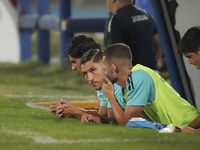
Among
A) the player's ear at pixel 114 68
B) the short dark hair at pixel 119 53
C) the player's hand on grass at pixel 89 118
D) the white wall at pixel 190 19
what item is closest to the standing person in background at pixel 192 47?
the short dark hair at pixel 119 53

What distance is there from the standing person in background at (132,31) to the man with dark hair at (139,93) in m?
1.66

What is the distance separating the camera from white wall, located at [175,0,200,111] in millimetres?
6977

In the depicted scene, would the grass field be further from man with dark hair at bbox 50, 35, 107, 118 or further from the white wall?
the white wall

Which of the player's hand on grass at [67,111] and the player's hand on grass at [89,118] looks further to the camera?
the player's hand on grass at [67,111]

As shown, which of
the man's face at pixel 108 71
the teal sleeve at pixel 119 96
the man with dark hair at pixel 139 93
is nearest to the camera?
the man with dark hair at pixel 139 93

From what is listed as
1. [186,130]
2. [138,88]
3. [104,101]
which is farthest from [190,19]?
[186,130]

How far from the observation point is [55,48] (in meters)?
24.2

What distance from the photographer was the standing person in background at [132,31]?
7.05 m

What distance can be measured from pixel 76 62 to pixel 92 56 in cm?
42

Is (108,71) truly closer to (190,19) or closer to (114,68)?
(114,68)

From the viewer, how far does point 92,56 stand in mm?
5855

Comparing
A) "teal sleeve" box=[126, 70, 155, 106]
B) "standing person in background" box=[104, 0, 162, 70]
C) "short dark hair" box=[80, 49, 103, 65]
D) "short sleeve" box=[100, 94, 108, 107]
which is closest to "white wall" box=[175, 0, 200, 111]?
"standing person in background" box=[104, 0, 162, 70]

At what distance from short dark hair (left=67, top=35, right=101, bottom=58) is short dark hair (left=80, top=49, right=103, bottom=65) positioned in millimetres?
317

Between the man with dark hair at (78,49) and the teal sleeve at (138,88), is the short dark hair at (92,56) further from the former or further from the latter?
the teal sleeve at (138,88)
